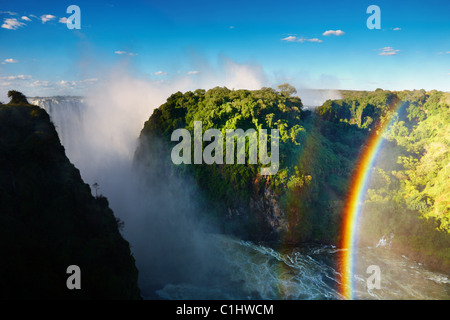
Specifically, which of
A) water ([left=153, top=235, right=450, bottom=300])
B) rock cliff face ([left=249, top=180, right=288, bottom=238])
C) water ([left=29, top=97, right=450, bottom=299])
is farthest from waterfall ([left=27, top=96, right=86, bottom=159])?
→ water ([left=153, top=235, right=450, bottom=300])

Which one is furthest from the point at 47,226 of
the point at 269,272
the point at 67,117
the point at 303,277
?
the point at 67,117

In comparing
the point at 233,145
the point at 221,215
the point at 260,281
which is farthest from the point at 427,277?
the point at 233,145

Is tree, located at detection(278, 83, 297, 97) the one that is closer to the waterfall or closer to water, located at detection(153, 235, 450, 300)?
water, located at detection(153, 235, 450, 300)

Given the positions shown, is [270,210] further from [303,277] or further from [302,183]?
[303,277]

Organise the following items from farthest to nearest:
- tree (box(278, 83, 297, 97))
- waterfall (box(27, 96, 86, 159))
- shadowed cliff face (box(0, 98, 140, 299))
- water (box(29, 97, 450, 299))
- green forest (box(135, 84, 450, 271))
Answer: waterfall (box(27, 96, 86, 159)) → tree (box(278, 83, 297, 97)) → green forest (box(135, 84, 450, 271)) → water (box(29, 97, 450, 299)) → shadowed cliff face (box(0, 98, 140, 299))

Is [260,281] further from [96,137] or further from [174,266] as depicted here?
[96,137]
